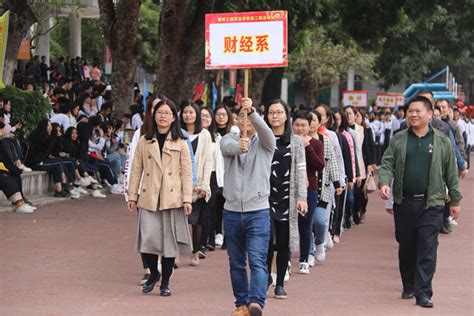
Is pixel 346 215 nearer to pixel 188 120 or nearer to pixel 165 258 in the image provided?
pixel 188 120

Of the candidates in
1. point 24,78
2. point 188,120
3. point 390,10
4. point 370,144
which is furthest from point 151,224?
point 390,10

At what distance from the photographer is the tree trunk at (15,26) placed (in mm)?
18734

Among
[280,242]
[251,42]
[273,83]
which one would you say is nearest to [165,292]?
[280,242]

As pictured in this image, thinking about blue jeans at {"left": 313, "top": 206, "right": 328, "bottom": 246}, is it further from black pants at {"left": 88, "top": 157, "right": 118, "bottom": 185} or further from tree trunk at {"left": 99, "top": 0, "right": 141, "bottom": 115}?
tree trunk at {"left": 99, "top": 0, "right": 141, "bottom": 115}

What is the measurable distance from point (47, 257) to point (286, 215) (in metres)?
3.42

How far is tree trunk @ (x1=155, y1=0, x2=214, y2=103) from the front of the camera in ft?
61.5

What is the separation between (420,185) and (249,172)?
68.0 inches

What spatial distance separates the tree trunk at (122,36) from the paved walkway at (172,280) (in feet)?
21.6

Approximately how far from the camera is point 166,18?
18.7 m

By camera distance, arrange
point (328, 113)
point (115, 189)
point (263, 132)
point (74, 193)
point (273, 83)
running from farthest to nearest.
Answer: point (273, 83)
point (115, 189)
point (74, 193)
point (328, 113)
point (263, 132)

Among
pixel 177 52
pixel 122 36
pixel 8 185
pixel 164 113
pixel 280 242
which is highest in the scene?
pixel 122 36

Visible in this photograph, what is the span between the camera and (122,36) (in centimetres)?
1966

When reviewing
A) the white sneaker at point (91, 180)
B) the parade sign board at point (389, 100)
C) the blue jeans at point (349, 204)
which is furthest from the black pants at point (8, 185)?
the parade sign board at point (389, 100)

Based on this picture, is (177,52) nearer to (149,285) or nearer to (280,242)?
(149,285)
